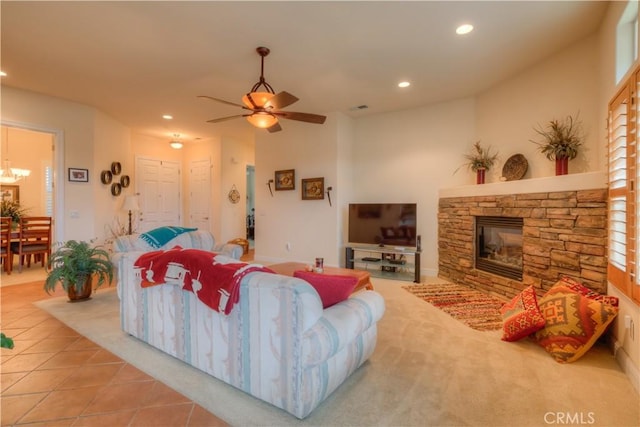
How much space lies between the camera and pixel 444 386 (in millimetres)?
1953

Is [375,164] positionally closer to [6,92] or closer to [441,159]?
[441,159]

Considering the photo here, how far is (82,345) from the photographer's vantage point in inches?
98.7

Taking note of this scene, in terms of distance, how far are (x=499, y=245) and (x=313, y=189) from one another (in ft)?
10.2

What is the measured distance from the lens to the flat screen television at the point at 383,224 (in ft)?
15.9

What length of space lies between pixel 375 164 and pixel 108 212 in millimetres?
5232

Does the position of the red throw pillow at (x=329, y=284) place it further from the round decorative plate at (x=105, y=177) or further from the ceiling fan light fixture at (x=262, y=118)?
the round decorative plate at (x=105, y=177)

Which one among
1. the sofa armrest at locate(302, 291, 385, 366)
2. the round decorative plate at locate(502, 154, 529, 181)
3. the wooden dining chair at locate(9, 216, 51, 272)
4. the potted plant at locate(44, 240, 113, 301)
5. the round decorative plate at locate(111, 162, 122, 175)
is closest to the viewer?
the sofa armrest at locate(302, 291, 385, 366)

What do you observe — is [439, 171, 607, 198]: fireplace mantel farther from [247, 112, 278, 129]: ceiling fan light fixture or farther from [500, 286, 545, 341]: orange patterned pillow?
[247, 112, 278, 129]: ceiling fan light fixture

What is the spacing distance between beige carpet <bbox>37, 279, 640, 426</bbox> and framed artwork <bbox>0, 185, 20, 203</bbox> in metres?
6.15

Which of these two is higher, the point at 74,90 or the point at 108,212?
the point at 74,90

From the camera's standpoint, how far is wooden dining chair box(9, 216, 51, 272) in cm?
497

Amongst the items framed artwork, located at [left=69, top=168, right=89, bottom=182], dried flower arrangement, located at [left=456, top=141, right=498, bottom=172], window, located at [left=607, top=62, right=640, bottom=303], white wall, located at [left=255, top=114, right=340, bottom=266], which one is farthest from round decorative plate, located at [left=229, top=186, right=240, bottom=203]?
window, located at [left=607, top=62, right=640, bottom=303]

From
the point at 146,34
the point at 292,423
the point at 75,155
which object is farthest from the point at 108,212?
the point at 292,423

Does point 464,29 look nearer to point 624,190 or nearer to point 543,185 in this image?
point 543,185
